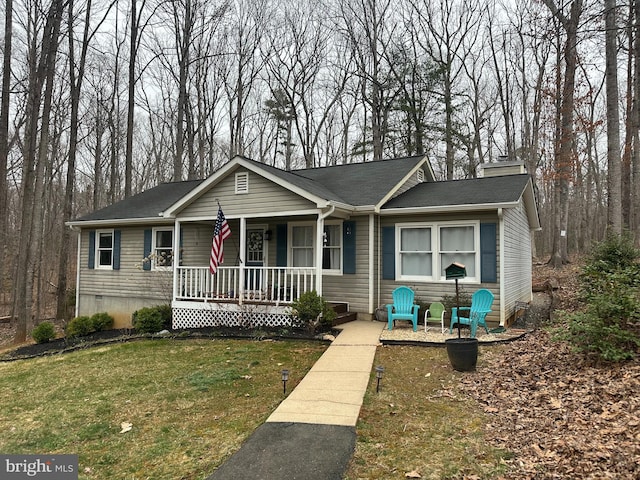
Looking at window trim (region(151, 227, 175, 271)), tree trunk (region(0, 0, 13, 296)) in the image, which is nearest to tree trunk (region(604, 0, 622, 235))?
window trim (region(151, 227, 175, 271))

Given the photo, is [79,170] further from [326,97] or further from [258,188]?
[258,188]

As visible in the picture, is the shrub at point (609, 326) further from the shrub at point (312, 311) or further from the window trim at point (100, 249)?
the window trim at point (100, 249)

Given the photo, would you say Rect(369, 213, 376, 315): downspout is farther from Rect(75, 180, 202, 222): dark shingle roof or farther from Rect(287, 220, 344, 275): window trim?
Rect(75, 180, 202, 222): dark shingle roof

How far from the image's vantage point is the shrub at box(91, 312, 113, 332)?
12.1 m

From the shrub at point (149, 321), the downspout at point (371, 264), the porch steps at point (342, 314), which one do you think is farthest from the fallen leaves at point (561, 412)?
the shrub at point (149, 321)

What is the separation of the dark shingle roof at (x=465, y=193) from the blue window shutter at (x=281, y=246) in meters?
2.98

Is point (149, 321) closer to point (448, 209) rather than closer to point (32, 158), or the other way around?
point (32, 158)

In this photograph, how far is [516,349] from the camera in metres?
6.98

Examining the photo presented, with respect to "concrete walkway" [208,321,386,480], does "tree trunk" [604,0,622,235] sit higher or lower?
higher

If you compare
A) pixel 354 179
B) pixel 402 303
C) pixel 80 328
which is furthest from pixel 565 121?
pixel 80 328

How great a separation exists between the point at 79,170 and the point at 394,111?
61.5 ft

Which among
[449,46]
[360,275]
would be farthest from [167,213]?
[449,46]

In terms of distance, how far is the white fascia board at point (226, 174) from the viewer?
30.3 feet

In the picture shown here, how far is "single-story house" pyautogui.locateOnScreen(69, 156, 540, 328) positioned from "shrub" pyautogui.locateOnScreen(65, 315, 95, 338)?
5.30ft
